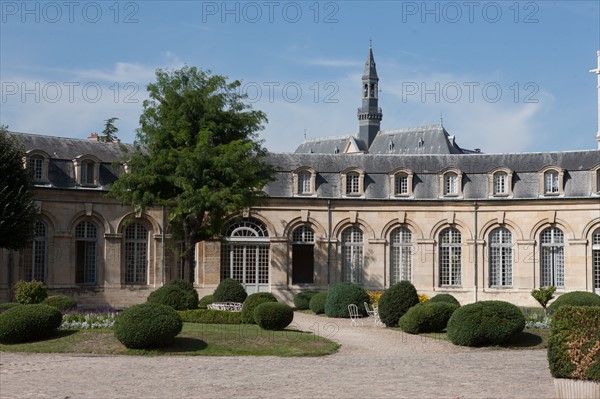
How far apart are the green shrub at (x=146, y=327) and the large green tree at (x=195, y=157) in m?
10.8

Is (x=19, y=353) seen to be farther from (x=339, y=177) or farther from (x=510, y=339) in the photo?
(x=339, y=177)

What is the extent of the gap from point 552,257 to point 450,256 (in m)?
4.35

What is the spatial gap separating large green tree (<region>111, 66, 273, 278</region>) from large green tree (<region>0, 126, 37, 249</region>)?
11.9ft

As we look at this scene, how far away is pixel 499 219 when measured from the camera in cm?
3966

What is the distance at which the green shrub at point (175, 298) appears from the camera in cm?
2858

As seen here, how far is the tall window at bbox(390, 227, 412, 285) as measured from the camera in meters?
40.4

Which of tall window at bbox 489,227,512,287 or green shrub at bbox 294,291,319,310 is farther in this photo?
tall window at bbox 489,227,512,287

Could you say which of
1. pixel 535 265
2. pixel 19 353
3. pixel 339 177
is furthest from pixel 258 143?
pixel 19 353

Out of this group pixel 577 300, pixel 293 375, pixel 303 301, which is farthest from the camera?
pixel 303 301

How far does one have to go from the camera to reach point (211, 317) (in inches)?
1056

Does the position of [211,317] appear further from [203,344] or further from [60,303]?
[60,303]

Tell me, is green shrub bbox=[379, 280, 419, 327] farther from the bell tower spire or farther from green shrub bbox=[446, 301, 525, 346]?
the bell tower spire

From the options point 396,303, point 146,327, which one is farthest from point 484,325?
point 146,327

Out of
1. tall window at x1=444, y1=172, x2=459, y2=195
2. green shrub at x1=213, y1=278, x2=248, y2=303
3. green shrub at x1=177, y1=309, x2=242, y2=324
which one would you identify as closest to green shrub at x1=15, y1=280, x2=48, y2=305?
green shrub at x1=213, y1=278, x2=248, y2=303
